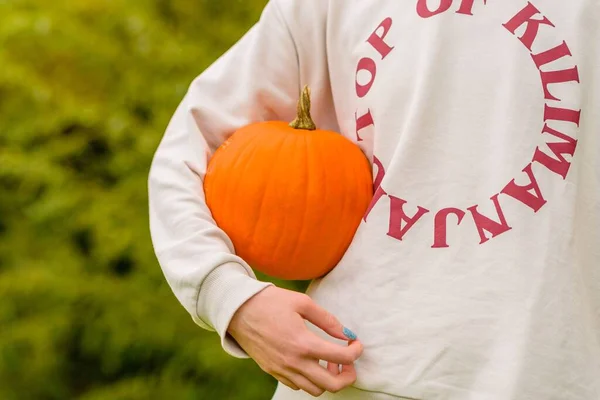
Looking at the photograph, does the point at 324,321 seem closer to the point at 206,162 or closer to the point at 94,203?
the point at 206,162

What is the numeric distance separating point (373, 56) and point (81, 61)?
952 millimetres

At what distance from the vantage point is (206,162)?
0.88 meters

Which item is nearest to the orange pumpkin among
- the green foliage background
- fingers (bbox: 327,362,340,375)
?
fingers (bbox: 327,362,340,375)

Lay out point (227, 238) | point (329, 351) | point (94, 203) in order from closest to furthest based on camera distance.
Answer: point (329, 351)
point (227, 238)
point (94, 203)

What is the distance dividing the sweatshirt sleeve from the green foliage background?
0.62 metres

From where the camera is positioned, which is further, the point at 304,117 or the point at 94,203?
the point at 94,203

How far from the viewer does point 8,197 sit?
1.50 meters

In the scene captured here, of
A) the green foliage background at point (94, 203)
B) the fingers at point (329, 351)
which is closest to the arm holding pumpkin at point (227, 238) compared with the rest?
the fingers at point (329, 351)

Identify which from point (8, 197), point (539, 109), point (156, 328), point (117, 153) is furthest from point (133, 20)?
point (539, 109)

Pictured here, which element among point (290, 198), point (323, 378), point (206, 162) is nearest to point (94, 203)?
point (206, 162)

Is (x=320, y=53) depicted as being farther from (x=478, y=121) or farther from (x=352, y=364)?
(x=352, y=364)

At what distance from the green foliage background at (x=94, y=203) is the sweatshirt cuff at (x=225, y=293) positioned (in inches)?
27.0

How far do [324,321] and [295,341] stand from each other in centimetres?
4

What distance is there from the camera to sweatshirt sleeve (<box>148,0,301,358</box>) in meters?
0.77
